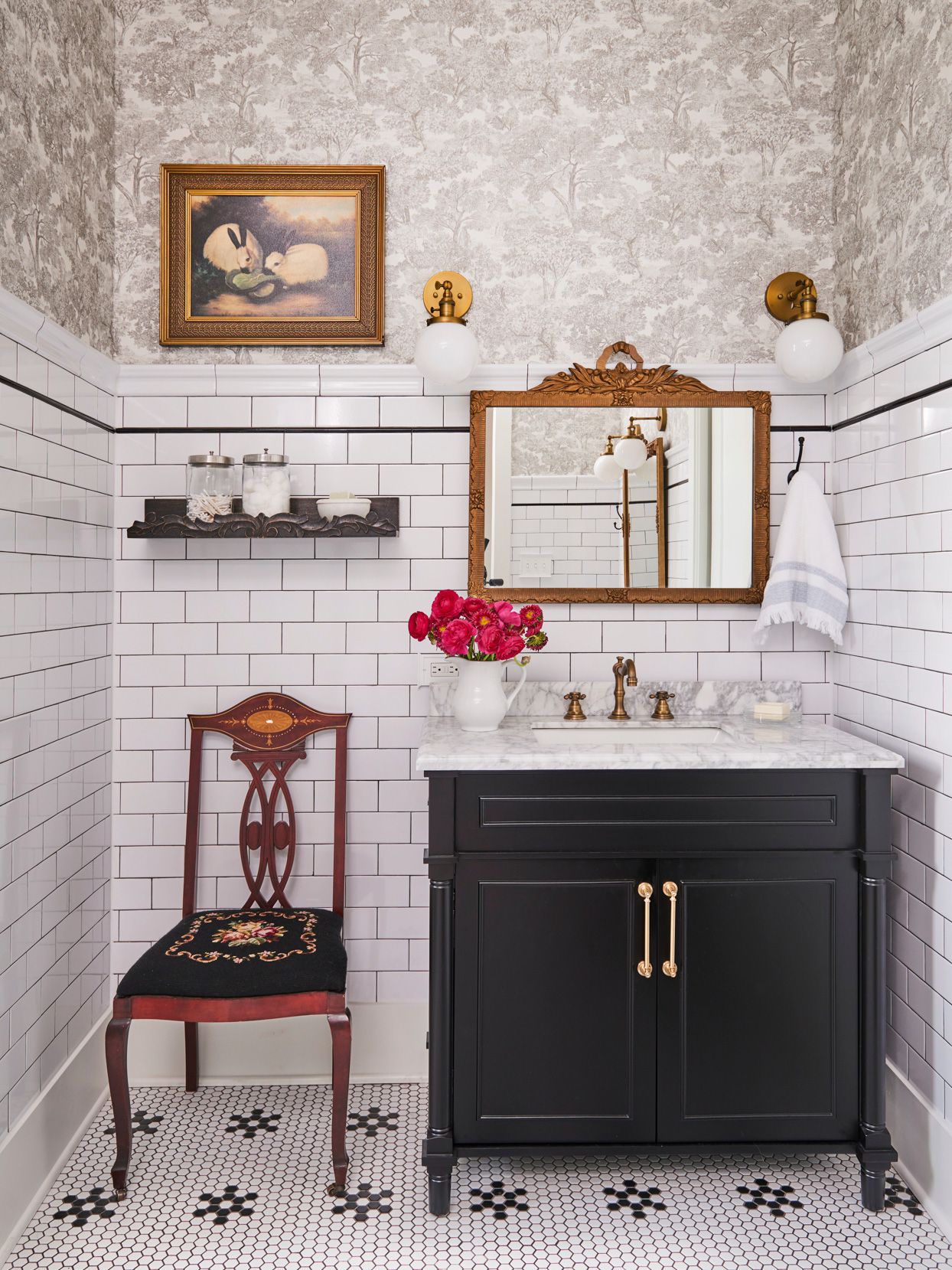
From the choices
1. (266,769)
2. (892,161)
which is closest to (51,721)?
(266,769)

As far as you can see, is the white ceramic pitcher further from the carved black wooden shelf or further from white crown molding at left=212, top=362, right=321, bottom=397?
white crown molding at left=212, top=362, right=321, bottom=397

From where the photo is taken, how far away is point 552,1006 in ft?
6.77

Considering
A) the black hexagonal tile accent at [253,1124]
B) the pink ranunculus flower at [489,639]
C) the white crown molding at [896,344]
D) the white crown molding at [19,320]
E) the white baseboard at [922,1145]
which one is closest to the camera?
the white crown molding at [19,320]

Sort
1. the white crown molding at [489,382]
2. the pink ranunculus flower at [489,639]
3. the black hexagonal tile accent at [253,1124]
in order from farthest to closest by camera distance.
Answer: the white crown molding at [489,382], the black hexagonal tile accent at [253,1124], the pink ranunculus flower at [489,639]

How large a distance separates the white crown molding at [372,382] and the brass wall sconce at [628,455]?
1.90ft

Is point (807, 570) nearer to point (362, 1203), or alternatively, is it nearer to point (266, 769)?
point (266, 769)

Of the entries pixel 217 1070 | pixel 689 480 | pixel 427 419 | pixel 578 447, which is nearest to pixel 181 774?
pixel 217 1070

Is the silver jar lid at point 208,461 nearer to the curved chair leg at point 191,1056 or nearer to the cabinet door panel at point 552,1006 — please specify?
the cabinet door panel at point 552,1006

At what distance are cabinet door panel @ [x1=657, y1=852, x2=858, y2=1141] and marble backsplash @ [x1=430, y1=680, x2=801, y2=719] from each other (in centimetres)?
68

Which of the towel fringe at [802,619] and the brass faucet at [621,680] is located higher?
the towel fringe at [802,619]

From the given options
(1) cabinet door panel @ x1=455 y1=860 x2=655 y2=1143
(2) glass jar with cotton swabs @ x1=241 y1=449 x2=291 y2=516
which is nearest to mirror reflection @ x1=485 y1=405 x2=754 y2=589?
A: (2) glass jar with cotton swabs @ x1=241 y1=449 x2=291 y2=516

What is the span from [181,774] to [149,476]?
89 cm

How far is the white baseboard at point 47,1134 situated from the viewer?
77.6 inches

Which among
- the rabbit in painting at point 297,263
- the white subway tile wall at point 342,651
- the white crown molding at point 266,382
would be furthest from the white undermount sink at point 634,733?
the rabbit in painting at point 297,263
